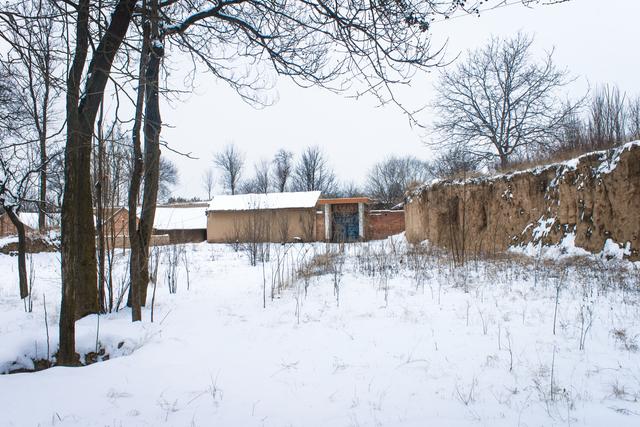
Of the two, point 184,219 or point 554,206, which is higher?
point 184,219

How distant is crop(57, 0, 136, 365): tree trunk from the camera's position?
10.6 ft

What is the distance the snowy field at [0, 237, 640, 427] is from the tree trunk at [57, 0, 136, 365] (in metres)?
0.31

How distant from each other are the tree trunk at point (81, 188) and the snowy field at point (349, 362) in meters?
0.31

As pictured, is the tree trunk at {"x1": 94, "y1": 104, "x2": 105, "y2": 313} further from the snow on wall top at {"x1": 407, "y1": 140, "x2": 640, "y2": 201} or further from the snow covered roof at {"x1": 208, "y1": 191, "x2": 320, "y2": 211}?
the snow covered roof at {"x1": 208, "y1": 191, "x2": 320, "y2": 211}

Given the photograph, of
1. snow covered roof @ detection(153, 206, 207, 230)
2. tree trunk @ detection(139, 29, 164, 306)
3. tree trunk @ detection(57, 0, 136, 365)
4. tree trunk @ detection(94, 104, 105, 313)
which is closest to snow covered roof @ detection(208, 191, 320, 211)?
snow covered roof @ detection(153, 206, 207, 230)

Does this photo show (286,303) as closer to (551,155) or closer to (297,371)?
(297,371)

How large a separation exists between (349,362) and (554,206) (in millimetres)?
10198

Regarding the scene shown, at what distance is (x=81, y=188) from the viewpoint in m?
4.50

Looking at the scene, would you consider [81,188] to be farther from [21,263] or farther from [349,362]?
[21,263]

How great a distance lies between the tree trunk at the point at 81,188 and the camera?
128 inches

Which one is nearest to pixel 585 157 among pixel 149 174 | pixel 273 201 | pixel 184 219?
pixel 149 174

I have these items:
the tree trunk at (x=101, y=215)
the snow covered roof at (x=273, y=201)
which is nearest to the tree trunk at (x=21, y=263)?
the tree trunk at (x=101, y=215)

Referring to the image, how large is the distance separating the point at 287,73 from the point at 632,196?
819 cm

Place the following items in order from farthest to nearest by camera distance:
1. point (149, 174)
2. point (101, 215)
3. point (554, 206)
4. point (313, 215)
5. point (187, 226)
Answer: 1. point (187, 226)
2. point (313, 215)
3. point (554, 206)
4. point (149, 174)
5. point (101, 215)
